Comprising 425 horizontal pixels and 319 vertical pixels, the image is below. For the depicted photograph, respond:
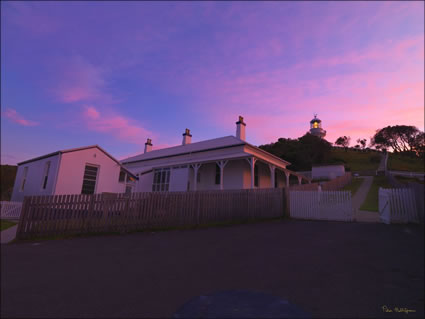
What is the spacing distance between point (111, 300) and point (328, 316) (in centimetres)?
329

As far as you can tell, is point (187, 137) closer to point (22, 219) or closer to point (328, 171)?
point (22, 219)

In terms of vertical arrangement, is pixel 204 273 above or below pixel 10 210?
below

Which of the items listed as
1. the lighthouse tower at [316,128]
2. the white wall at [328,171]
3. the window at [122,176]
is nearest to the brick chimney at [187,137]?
the window at [122,176]

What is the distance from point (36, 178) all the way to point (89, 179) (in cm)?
412

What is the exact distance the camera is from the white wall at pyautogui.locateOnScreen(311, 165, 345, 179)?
4209cm

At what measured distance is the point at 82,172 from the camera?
14.7m

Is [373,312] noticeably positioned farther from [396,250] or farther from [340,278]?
[396,250]

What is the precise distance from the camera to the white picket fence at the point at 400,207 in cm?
971

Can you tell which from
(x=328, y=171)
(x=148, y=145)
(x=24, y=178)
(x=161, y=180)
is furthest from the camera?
(x=328, y=171)

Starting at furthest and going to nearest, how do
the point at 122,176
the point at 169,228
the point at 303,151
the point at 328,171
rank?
1. the point at 303,151
2. the point at 328,171
3. the point at 122,176
4. the point at 169,228

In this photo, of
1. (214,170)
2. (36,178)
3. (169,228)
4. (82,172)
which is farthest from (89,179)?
(214,170)

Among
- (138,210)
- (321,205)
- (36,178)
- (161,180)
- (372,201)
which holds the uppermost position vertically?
(161,180)

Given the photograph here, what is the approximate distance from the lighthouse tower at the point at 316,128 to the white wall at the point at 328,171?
38379 mm

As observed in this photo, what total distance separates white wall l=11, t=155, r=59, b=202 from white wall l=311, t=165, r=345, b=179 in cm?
4311
